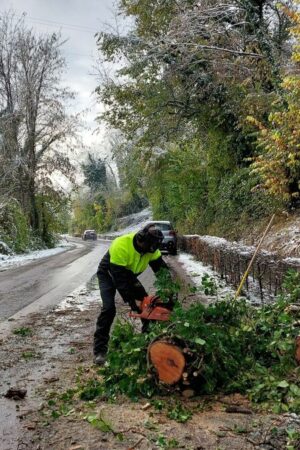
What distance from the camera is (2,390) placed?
4402 mm

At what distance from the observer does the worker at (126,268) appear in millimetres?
5102

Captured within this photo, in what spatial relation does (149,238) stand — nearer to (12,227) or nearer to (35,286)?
(35,286)

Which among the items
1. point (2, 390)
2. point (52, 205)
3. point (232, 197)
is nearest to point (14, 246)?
point (52, 205)

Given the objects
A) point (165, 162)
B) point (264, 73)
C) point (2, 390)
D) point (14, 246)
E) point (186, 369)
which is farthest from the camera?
point (165, 162)

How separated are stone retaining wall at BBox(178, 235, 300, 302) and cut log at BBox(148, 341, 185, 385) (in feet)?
10.0

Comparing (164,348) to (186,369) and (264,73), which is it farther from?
(264,73)

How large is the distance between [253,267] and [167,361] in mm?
5371

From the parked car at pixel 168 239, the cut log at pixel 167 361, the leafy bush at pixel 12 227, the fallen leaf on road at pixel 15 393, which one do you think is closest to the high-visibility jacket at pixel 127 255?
the cut log at pixel 167 361

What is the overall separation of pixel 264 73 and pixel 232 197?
19.5 ft

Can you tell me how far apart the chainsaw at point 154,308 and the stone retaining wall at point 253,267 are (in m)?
2.36

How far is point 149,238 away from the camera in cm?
504

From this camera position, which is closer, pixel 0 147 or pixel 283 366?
pixel 283 366

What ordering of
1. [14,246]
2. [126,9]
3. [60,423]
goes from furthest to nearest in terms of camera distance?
[14,246]
[126,9]
[60,423]

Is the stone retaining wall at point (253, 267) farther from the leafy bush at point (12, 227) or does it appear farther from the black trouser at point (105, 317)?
the leafy bush at point (12, 227)
